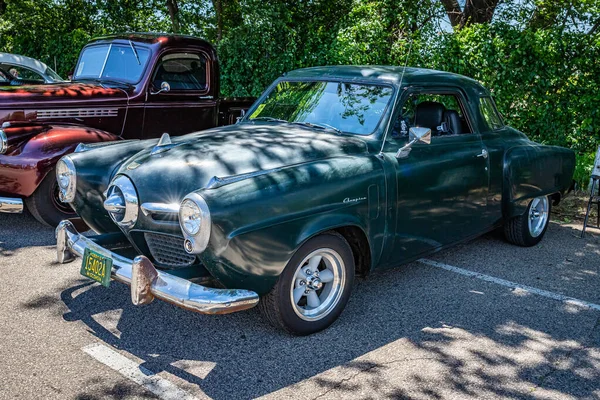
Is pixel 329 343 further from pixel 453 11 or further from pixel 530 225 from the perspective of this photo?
pixel 453 11

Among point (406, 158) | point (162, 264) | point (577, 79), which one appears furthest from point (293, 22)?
point (162, 264)

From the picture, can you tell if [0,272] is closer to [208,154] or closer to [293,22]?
[208,154]

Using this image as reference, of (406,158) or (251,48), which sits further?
(251,48)

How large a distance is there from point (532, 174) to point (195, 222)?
379 cm

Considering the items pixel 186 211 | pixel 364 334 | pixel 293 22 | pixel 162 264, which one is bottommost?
pixel 364 334

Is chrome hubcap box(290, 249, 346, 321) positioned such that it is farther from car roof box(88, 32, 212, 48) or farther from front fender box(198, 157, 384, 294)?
car roof box(88, 32, 212, 48)

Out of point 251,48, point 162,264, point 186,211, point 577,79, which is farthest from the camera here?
point 251,48

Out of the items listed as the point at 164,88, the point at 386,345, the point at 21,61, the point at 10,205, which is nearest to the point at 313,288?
the point at 386,345

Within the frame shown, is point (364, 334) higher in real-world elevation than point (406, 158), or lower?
lower

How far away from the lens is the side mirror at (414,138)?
4.62 m

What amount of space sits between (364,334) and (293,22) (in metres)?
8.73

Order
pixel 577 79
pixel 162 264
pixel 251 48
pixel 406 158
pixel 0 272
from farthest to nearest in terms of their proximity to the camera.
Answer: pixel 251 48 → pixel 577 79 → pixel 0 272 → pixel 406 158 → pixel 162 264

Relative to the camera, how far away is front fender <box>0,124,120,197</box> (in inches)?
245

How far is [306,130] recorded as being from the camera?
493cm
